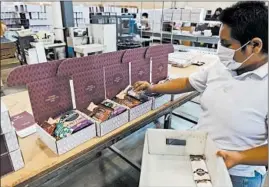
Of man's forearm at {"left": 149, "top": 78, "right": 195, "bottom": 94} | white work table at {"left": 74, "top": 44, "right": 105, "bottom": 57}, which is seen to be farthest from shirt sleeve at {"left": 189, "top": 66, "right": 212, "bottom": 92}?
white work table at {"left": 74, "top": 44, "right": 105, "bottom": 57}

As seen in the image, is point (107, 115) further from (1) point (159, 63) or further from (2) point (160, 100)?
(1) point (159, 63)

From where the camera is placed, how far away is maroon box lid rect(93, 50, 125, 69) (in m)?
1.19

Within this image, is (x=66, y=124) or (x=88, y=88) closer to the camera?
(x=66, y=124)

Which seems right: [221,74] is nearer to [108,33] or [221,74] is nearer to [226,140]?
[226,140]

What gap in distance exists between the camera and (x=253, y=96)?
94 centimetres

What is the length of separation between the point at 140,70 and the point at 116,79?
24cm

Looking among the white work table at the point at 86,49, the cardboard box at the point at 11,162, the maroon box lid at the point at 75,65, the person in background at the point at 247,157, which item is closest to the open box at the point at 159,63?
the maroon box lid at the point at 75,65

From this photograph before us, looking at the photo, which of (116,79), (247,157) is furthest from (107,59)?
(247,157)

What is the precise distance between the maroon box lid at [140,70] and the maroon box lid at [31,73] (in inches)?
21.6

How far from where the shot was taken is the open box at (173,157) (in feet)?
3.11

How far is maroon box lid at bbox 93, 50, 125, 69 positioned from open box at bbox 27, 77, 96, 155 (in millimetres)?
208

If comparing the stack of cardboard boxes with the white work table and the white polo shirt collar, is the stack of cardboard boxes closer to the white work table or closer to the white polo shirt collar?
the white polo shirt collar

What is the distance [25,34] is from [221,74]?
13.9 feet

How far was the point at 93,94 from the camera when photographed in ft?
3.99
